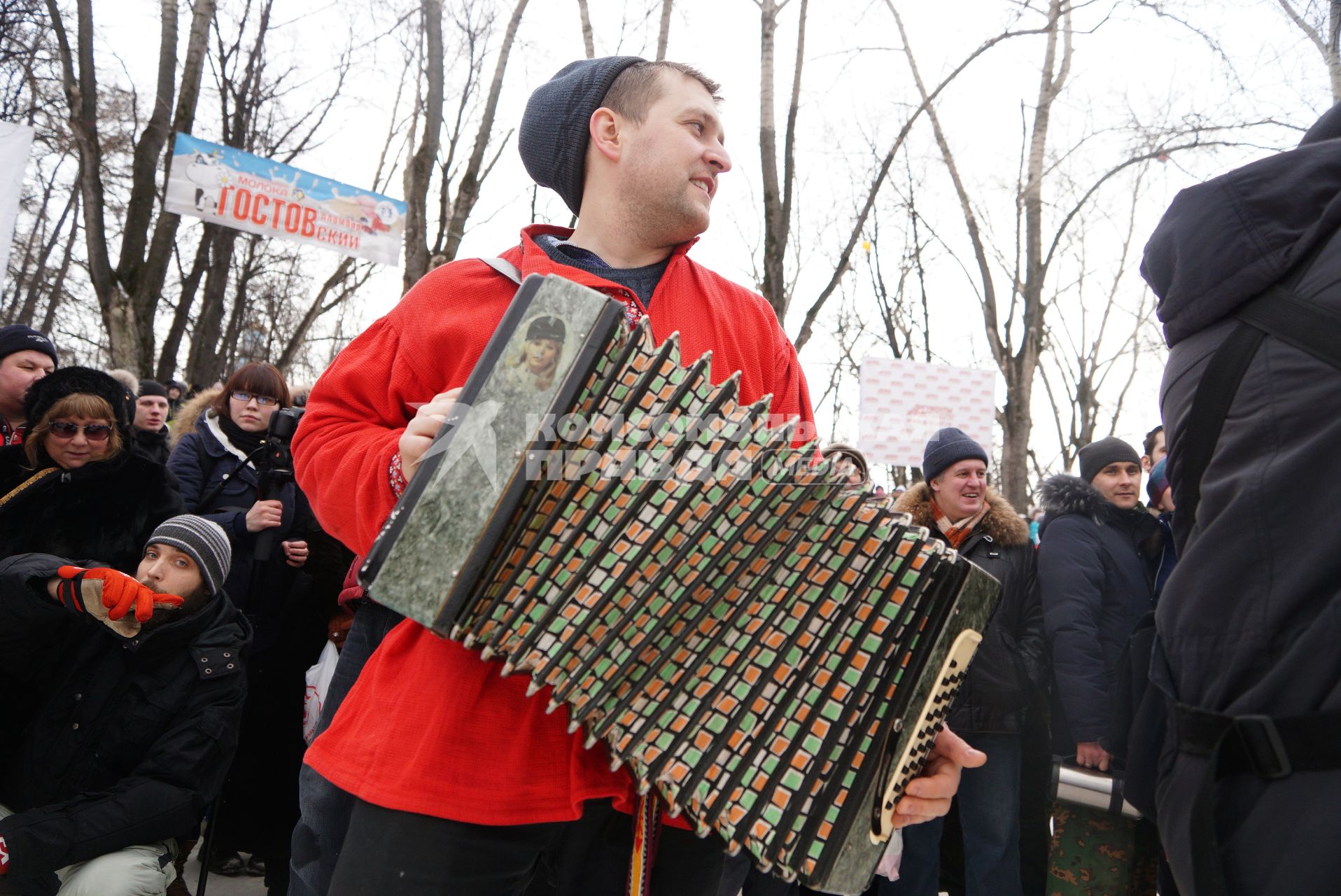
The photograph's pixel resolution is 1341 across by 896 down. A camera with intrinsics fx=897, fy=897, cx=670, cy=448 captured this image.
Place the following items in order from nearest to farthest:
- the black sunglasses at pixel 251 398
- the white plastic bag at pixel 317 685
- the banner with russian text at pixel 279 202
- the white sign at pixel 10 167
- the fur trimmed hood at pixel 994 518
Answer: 1. the white plastic bag at pixel 317 685
2. the fur trimmed hood at pixel 994 518
3. the black sunglasses at pixel 251 398
4. the white sign at pixel 10 167
5. the banner with russian text at pixel 279 202

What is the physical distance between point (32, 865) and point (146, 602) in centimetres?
78

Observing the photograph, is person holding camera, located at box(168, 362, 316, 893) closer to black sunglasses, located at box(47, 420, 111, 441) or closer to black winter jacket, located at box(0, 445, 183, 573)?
black winter jacket, located at box(0, 445, 183, 573)

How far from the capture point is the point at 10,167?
5578 mm

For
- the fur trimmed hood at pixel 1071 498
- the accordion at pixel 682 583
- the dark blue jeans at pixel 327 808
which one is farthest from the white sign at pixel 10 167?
the fur trimmed hood at pixel 1071 498

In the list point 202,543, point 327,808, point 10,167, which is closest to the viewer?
point 327,808

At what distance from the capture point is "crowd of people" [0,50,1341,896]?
4.57 ft

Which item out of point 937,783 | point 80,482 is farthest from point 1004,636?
point 80,482

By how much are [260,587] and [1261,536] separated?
12.0 ft

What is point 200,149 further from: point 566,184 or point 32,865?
point 566,184

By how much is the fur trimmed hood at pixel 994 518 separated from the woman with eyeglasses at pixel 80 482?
3.20 m

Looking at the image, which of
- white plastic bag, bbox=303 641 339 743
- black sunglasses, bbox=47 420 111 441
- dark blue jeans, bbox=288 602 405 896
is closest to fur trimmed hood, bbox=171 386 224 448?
black sunglasses, bbox=47 420 111 441

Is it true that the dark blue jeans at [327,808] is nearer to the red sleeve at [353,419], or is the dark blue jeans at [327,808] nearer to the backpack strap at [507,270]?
the red sleeve at [353,419]

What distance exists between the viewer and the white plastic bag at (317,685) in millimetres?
3453

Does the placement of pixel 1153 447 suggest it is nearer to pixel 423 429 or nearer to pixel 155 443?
pixel 423 429
